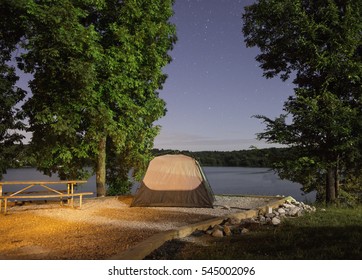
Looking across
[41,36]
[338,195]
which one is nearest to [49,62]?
[41,36]

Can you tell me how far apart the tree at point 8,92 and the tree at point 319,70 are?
9.95 meters

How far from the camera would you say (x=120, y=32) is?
48.6 ft

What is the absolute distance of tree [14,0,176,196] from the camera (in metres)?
13.1

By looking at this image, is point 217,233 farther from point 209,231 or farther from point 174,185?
point 174,185

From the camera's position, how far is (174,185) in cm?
1363

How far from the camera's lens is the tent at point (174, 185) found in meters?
13.3

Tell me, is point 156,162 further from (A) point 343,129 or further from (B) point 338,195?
(B) point 338,195

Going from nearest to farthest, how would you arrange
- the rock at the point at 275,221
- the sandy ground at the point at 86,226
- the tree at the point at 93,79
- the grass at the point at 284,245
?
the grass at the point at 284,245 < the sandy ground at the point at 86,226 < the rock at the point at 275,221 < the tree at the point at 93,79

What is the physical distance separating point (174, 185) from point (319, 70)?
7.76 metres

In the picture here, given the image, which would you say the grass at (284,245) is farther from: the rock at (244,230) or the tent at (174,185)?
the tent at (174,185)

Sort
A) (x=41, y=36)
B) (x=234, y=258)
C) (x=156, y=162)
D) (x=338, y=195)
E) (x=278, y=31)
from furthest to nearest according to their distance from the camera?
1. (x=338, y=195)
2. (x=278, y=31)
3. (x=156, y=162)
4. (x=41, y=36)
5. (x=234, y=258)

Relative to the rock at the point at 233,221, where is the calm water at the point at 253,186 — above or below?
below

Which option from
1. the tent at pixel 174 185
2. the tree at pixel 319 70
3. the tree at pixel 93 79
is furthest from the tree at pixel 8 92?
the tree at pixel 319 70
